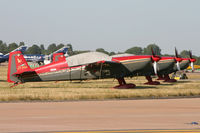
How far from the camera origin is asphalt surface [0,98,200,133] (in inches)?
392

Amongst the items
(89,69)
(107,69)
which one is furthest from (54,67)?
(107,69)

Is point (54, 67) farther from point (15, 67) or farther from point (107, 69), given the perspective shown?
point (107, 69)

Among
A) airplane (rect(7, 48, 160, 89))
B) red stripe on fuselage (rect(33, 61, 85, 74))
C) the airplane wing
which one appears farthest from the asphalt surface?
red stripe on fuselage (rect(33, 61, 85, 74))

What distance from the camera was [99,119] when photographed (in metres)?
11.6

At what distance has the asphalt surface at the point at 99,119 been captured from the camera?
32.6 feet

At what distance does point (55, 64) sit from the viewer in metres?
27.3

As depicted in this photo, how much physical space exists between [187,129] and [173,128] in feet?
1.32

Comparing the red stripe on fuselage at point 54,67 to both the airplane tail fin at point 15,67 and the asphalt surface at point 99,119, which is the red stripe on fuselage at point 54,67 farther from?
the asphalt surface at point 99,119

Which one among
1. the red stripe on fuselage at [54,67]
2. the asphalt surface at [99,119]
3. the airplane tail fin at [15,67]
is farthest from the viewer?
the airplane tail fin at [15,67]

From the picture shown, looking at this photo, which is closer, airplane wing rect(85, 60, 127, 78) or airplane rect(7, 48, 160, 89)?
→ airplane wing rect(85, 60, 127, 78)

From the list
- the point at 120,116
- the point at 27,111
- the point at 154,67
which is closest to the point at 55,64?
the point at 154,67

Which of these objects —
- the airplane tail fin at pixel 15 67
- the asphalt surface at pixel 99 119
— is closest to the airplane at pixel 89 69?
the airplane tail fin at pixel 15 67

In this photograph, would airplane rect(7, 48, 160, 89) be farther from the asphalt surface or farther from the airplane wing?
the asphalt surface

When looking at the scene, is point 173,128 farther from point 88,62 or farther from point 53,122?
point 88,62
